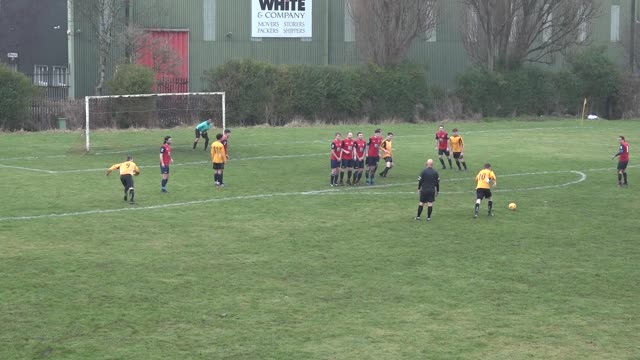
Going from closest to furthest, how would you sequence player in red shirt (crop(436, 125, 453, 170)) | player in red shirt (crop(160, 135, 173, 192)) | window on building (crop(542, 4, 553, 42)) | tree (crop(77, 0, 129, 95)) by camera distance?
player in red shirt (crop(160, 135, 173, 192))
player in red shirt (crop(436, 125, 453, 170))
tree (crop(77, 0, 129, 95))
window on building (crop(542, 4, 553, 42))

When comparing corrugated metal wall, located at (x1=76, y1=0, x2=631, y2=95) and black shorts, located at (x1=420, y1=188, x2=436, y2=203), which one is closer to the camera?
black shorts, located at (x1=420, y1=188, x2=436, y2=203)

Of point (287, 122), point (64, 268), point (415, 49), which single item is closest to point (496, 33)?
point (415, 49)

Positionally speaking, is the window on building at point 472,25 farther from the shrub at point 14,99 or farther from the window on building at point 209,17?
the shrub at point 14,99

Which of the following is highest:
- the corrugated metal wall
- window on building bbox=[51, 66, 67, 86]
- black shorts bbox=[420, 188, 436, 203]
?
the corrugated metal wall

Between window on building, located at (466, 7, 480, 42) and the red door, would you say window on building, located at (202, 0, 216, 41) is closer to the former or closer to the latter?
the red door

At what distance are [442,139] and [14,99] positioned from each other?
2577 cm

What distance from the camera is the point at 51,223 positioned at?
1097 inches

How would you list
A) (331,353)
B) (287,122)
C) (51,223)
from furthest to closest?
(287,122) < (51,223) < (331,353)

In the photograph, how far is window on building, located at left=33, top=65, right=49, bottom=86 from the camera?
67.8m

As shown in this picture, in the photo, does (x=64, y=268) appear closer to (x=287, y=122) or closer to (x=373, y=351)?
(x=373, y=351)

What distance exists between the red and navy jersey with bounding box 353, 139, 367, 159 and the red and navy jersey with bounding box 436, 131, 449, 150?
483 centimetres

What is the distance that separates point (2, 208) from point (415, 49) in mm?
47425

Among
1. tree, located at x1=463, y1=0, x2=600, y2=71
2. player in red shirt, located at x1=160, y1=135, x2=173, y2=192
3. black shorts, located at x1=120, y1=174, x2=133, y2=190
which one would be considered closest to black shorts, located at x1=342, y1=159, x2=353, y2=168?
player in red shirt, located at x1=160, y1=135, x2=173, y2=192

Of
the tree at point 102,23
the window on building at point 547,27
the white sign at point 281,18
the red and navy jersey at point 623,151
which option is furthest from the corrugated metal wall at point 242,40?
the red and navy jersey at point 623,151
